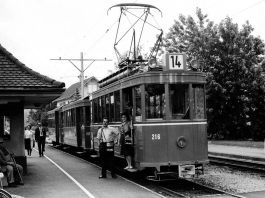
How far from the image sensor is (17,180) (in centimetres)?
1159

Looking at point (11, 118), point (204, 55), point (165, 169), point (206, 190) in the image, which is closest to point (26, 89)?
point (11, 118)

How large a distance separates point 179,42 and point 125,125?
2229 centimetres

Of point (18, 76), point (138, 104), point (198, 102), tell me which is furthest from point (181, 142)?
point (18, 76)

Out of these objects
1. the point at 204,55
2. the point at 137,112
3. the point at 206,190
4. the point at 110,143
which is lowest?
the point at 206,190

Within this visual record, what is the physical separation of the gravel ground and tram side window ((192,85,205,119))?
1877mm

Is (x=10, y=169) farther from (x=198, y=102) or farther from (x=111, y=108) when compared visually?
(x=198, y=102)

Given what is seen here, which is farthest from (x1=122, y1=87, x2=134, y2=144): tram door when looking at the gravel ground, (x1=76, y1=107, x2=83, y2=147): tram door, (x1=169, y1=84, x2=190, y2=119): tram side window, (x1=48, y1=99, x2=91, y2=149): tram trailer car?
(x1=76, y1=107, x2=83, y2=147): tram door

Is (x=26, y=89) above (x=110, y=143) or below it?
above

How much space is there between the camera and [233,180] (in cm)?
1280

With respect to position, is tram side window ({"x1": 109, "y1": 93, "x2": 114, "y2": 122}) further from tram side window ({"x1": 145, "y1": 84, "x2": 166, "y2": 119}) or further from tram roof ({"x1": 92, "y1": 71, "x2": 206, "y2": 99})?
tram side window ({"x1": 145, "y1": 84, "x2": 166, "y2": 119})

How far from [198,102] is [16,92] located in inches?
176

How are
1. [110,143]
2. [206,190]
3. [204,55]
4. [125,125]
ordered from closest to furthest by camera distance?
[206,190]
[125,125]
[110,143]
[204,55]

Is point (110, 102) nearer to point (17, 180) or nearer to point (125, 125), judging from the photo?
point (125, 125)

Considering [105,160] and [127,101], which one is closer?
[127,101]
